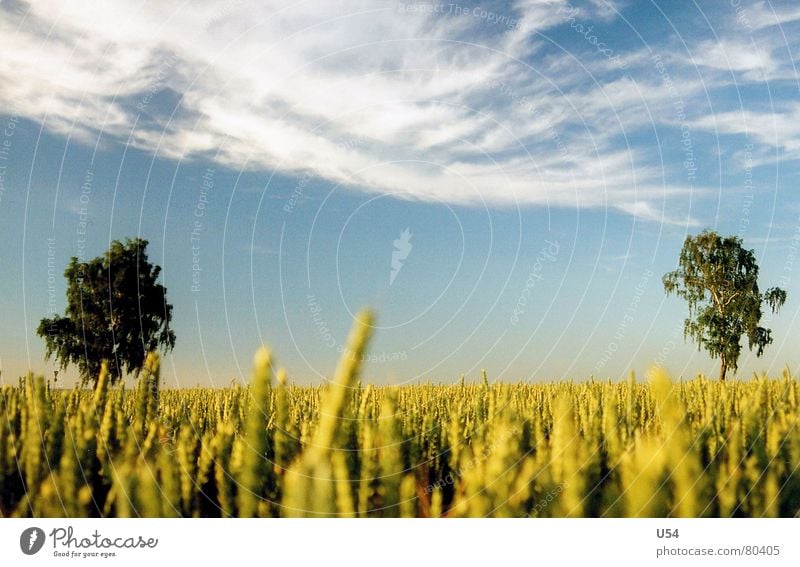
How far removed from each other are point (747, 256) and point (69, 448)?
102ft

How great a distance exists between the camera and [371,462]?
159 cm

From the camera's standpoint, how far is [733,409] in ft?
8.39

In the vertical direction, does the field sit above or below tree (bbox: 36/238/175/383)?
below

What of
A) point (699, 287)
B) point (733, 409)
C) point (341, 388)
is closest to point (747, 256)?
point (699, 287)

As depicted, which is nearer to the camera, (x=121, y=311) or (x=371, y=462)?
(x=371, y=462)

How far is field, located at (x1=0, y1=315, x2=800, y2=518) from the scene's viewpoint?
1.52 m

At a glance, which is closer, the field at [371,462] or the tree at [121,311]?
the field at [371,462]

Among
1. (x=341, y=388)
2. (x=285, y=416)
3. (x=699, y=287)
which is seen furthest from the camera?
(x=699, y=287)

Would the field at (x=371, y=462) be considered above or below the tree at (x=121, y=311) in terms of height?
below

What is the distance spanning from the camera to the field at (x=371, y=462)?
1516mm

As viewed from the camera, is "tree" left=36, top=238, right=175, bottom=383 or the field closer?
the field

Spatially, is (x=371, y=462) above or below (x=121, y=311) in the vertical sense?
below
